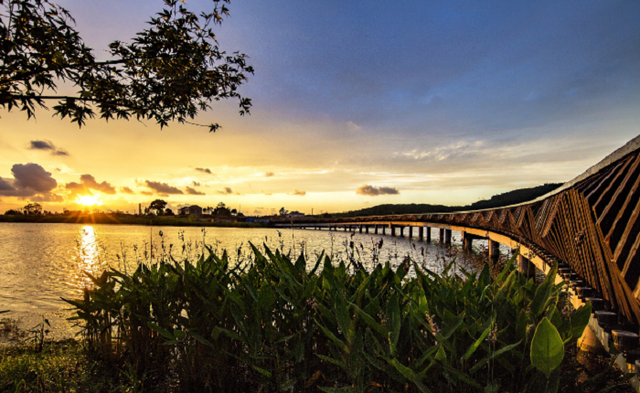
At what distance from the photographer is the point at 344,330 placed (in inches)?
75.5

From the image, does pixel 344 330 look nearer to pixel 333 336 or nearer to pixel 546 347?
pixel 333 336

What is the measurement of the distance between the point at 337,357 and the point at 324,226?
225 feet

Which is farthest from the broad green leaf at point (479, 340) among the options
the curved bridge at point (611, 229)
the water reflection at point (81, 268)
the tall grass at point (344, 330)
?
the water reflection at point (81, 268)

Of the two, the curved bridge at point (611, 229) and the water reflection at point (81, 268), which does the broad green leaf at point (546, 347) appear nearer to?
the curved bridge at point (611, 229)

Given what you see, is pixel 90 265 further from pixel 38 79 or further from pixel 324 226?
pixel 324 226

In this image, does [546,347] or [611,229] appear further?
[611,229]

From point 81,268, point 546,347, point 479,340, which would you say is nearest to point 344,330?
point 479,340

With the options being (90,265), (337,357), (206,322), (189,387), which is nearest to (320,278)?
(337,357)

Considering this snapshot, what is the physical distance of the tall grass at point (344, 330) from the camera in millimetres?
1889

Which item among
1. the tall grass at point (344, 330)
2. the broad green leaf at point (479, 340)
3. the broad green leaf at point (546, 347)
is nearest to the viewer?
the broad green leaf at point (546, 347)

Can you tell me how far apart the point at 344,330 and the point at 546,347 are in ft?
3.13

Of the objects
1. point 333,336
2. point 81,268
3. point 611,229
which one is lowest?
point 81,268

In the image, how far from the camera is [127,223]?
81.3 metres

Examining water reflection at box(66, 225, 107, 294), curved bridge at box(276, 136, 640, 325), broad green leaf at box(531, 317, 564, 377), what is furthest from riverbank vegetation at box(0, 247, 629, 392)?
water reflection at box(66, 225, 107, 294)
